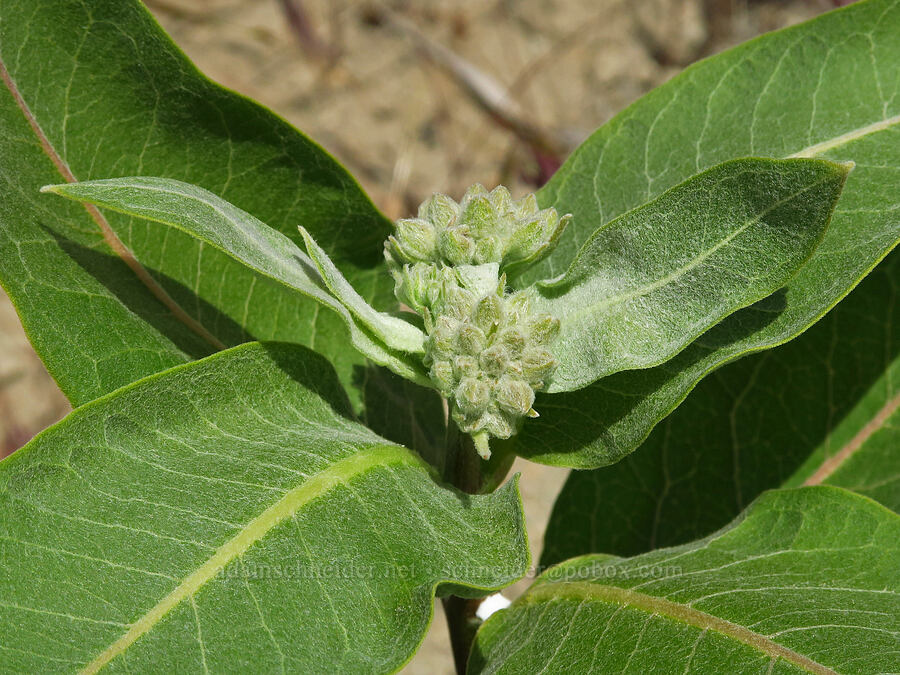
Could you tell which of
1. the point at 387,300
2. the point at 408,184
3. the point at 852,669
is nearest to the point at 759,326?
the point at 852,669

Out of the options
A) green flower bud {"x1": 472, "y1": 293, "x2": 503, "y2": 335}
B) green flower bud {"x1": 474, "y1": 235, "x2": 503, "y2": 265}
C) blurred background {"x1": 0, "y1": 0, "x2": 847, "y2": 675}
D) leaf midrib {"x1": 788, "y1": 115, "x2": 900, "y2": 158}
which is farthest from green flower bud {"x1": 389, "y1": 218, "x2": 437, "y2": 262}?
blurred background {"x1": 0, "y1": 0, "x2": 847, "y2": 675}

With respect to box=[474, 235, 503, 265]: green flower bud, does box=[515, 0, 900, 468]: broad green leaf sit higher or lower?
higher

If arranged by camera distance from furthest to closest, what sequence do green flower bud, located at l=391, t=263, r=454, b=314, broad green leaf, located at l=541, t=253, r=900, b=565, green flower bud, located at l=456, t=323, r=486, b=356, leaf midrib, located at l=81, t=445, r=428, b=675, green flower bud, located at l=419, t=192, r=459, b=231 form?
1. broad green leaf, located at l=541, t=253, r=900, b=565
2. green flower bud, located at l=419, t=192, r=459, b=231
3. green flower bud, located at l=391, t=263, r=454, b=314
4. green flower bud, located at l=456, t=323, r=486, b=356
5. leaf midrib, located at l=81, t=445, r=428, b=675

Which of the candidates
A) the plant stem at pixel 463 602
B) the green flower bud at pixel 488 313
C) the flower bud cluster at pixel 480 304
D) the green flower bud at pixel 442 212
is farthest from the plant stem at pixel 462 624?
the green flower bud at pixel 442 212

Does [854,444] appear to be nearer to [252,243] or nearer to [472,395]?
[472,395]

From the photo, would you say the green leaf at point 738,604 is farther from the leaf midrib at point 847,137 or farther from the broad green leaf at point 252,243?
the leaf midrib at point 847,137

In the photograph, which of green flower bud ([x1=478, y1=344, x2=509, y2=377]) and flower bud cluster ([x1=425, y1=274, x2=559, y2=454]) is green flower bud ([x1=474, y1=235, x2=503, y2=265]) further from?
green flower bud ([x1=478, y1=344, x2=509, y2=377])
